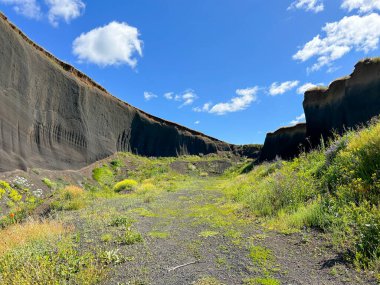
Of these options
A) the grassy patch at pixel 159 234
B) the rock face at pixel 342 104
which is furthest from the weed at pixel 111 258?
the rock face at pixel 342 104

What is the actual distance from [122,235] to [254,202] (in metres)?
4.41

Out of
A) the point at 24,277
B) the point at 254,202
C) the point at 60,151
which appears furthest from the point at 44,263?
the point at 60,151

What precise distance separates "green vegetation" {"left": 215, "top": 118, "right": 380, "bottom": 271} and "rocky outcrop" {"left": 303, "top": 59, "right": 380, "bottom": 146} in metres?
8.90

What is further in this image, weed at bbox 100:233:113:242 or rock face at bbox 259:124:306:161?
rock face at bbox 259:124:306:161

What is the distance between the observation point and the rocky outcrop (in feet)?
67.8

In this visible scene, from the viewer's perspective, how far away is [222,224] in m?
8.02

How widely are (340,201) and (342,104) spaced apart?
2020 cm

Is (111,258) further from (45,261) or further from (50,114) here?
(50,114)

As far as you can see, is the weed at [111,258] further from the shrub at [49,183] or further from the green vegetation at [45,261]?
the shrub at [49,183]

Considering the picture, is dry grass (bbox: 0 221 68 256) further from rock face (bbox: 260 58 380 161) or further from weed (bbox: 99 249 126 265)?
rock face (bbox: 260 58 380 161)

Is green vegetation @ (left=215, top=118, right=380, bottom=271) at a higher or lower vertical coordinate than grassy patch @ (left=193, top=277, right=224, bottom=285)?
higher

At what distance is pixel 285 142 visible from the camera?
37.8 meters

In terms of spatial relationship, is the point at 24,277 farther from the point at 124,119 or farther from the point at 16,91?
the point at 124,119

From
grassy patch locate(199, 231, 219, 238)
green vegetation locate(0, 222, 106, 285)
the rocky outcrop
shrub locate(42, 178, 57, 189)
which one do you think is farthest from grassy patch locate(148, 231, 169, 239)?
shrub locate(42, 178, 57, 189)
